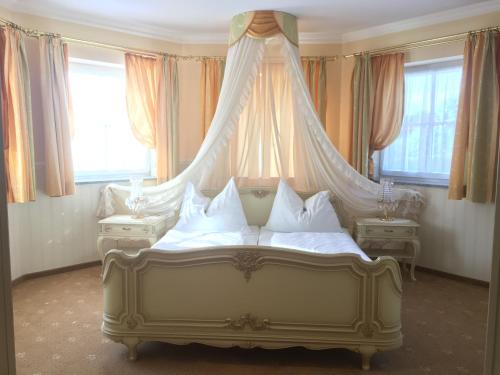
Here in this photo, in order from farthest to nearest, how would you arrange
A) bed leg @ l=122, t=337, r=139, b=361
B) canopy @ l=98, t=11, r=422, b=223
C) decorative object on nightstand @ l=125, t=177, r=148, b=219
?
1. decorative object on nightstand @ l=125, t=177, r=148, b=219
2. canopy @ l=98, t=11, r=422, b=223
3. bed leg @ l=122, t=337, r=139, b=361

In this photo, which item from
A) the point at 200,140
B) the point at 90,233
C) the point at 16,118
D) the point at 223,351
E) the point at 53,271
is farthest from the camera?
the point at 200,140

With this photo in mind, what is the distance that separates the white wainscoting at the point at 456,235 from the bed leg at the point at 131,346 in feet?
10.8

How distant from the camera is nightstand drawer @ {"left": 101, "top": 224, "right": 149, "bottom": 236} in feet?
13.6

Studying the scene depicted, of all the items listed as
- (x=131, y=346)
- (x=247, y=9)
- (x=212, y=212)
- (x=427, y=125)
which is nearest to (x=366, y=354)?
(x=131, y=346)

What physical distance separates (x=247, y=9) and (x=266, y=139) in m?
1.31

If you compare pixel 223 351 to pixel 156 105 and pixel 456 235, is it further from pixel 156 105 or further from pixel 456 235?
pixel 156 105

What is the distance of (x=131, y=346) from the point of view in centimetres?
266

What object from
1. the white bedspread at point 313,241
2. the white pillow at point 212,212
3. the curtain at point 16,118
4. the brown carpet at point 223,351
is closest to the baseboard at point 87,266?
the brown carpet at point 223,351

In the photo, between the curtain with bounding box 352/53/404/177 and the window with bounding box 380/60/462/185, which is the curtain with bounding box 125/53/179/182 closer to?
the curtain with bounding box 352/53/404/177

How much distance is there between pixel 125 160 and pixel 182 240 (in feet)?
6.03

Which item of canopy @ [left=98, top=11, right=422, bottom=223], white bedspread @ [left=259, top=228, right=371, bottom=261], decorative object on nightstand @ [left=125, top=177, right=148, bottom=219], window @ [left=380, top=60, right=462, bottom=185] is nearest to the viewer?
white bedspread @ [left=259, top=228, right=371, bottom=261]

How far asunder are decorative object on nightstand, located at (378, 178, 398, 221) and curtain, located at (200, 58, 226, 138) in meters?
2.13

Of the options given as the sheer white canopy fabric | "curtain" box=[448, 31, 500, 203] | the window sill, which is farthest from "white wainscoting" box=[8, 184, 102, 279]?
"curtain" box=[448, 31, 500, 203]

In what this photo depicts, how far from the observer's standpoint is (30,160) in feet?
13.0
